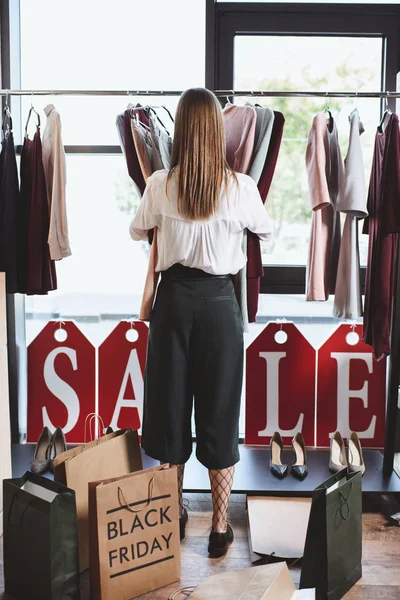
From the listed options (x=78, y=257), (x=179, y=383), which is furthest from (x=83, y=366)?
(x=179, y=383)

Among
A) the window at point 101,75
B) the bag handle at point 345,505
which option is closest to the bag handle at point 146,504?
the bag handle at point 345,505

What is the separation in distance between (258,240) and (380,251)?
504 millimetres

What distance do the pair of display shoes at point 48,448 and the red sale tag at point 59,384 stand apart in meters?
0.23

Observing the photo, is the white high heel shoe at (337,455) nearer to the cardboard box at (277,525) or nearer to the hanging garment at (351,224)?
the cardboard box at (277,525)

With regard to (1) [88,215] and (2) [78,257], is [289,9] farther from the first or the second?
(2) [78,257]

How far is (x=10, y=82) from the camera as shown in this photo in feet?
9.17

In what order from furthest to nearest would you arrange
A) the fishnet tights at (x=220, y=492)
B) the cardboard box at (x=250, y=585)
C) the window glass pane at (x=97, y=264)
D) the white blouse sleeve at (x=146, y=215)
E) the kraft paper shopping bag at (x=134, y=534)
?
the window glass pane at (x=97, y=264)
the fishnet tights at (x=220, y=492)
the white blouse sleeve at (x=146, y=215)
the kraft paper shopping bag at (x=134, y=534)
the cardboard box at (x=250, y=585)

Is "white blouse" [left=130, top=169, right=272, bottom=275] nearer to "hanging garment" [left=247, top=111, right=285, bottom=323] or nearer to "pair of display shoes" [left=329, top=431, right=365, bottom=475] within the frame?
"hanging garment" [left=247, top=111, right=285, bottom=323]

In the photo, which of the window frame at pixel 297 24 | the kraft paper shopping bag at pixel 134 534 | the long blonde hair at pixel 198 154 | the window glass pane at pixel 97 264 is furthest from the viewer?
the window glass pane at pixel 97 264

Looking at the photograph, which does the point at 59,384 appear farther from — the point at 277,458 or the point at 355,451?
the point at 355,451

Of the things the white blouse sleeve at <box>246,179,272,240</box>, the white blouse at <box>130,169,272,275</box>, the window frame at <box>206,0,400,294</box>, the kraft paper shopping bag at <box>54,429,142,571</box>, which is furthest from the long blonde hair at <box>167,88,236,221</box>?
the window frame at <box>206,0,400,294</box>

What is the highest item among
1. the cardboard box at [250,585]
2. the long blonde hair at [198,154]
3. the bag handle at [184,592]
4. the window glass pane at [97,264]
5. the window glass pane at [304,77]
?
the window glass pane at [304,77]

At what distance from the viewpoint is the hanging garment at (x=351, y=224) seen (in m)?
2.35

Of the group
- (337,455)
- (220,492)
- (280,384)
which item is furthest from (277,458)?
(220,492)
